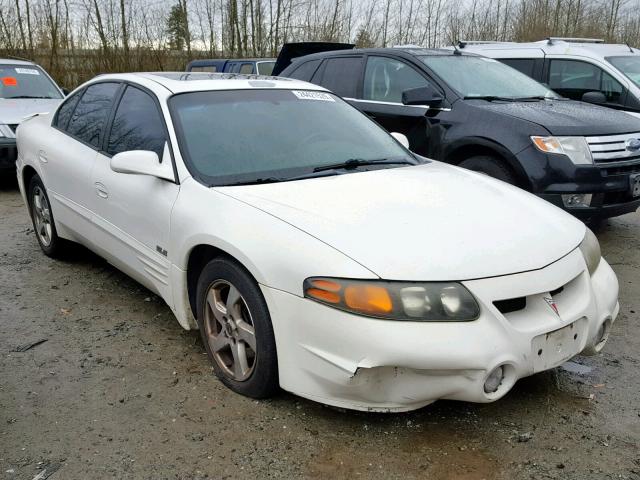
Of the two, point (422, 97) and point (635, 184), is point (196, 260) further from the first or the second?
point (635, 184)

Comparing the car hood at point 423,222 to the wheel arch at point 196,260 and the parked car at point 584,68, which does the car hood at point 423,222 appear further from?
the parked car at point 584,68

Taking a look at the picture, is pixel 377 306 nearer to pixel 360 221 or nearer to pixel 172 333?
pixel 360 221

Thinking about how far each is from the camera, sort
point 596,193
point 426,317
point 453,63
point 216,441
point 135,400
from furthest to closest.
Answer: point 453,63 < point 596,193 < point 135,400 < point 216,441 < point 426,317

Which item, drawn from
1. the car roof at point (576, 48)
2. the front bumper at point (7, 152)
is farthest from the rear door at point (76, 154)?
the car roof at point (576, 48)

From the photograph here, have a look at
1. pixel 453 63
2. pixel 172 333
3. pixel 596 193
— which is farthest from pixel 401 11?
pixel 172 333

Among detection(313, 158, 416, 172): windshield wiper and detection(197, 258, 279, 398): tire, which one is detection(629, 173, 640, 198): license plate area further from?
detection(197, 258, 279, 398): tire

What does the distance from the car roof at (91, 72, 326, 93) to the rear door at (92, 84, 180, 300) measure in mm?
95

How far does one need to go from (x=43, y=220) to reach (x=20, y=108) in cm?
402

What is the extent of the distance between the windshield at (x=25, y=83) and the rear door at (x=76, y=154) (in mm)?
4905

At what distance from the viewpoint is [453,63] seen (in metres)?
6.04

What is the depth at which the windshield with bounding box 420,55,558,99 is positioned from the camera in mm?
5707

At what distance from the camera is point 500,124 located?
5074 mm

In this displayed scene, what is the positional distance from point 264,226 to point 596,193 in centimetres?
317

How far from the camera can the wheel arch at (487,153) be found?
4938 mm
